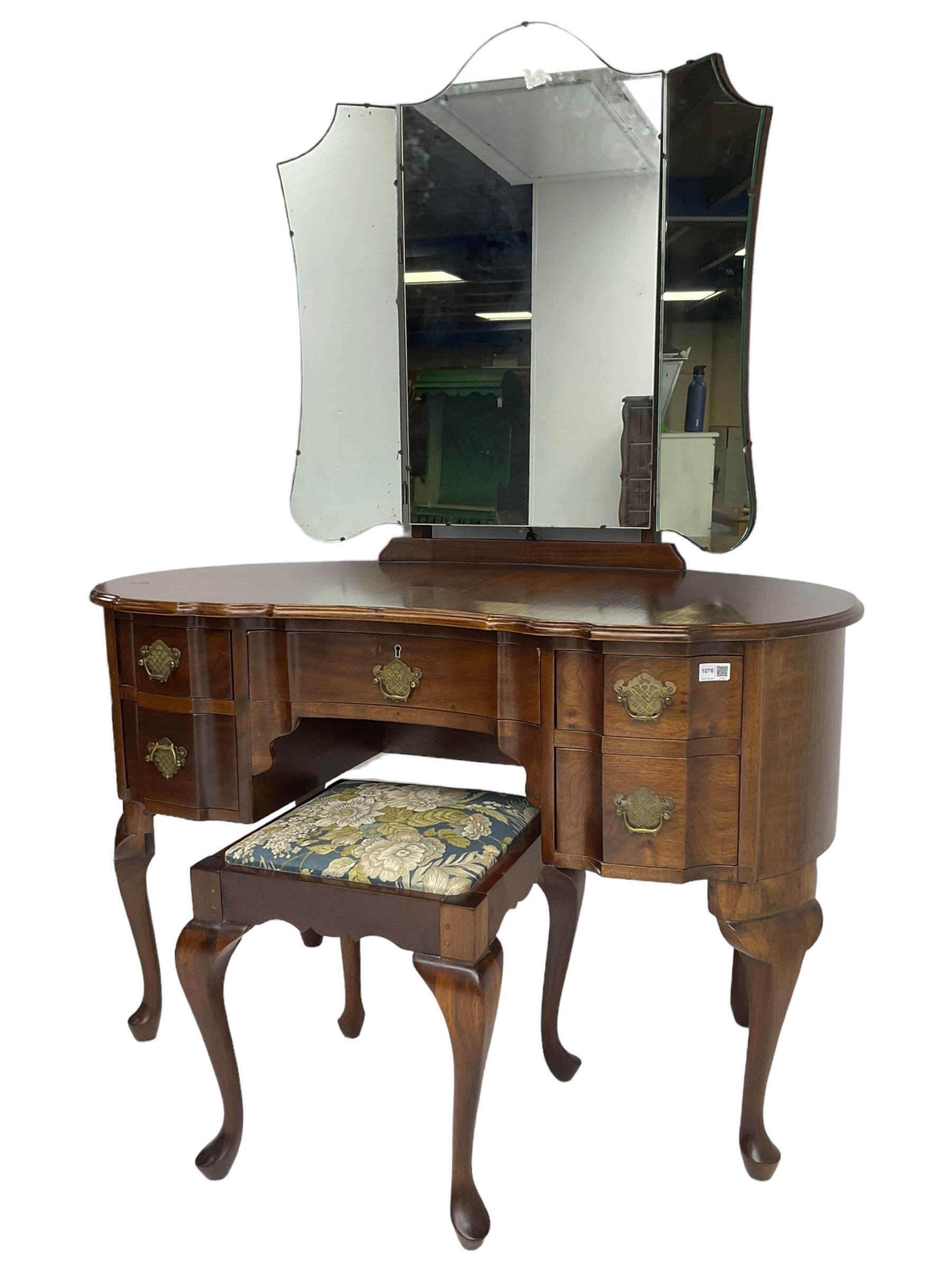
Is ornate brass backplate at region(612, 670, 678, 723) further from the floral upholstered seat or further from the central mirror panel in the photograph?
the central mirror panel

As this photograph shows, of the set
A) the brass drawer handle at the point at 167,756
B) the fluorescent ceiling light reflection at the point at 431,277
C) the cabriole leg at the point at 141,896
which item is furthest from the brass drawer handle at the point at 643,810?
the fluorescent ceiling light reflection at the point at 431,277

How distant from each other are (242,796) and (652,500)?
3.69 ft

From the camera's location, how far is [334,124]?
101 inches

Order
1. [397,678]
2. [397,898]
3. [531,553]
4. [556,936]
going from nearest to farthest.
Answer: [397,898] → [397,678] → [556,936] → [531,553]

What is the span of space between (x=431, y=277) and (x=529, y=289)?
0.86 feet

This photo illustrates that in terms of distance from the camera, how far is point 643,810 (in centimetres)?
178

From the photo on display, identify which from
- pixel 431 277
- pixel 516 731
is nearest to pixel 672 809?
pixel 516 731

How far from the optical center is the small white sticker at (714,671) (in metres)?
1.73

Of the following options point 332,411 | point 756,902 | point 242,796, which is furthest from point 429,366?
point 756,902

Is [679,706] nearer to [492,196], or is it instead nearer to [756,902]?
[756,902]

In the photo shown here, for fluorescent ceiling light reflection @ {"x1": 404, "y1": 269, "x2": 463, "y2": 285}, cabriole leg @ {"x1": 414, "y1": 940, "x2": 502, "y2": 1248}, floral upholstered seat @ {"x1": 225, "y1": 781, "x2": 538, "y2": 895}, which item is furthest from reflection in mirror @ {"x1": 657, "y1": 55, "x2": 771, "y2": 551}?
cabriole leg @ {"x1": 414, "y1": 940, "x2": 502, "y2": 1248}

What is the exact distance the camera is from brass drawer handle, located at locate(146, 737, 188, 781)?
209 centimetres

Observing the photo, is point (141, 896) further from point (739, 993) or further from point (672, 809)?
point (739, 993)

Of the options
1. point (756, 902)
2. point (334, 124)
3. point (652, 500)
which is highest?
point (334, 124)
